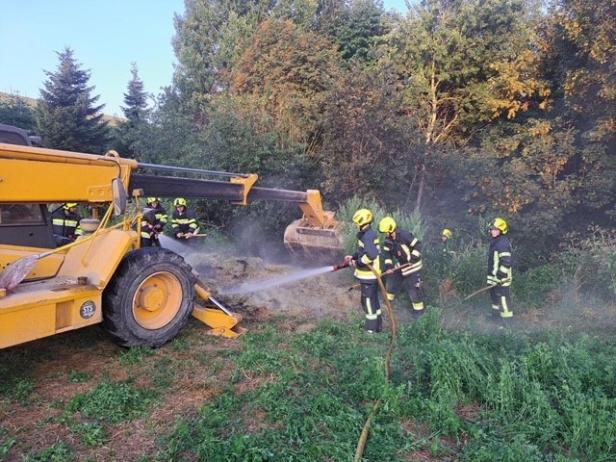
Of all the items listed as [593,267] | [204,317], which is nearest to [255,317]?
[204,317]

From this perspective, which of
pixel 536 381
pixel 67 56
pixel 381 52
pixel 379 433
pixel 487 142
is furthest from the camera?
pixel 67 56

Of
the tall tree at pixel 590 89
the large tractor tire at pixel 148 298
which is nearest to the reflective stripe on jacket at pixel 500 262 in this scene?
the tall tree at pixel 590 89

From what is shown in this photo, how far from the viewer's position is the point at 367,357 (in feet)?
18.3

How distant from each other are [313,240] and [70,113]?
19695 mm

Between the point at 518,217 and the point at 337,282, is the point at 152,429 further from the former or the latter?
the point at 518,217

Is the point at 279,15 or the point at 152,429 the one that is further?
the point at 279,15

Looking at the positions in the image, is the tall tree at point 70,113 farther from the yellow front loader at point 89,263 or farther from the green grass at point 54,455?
the green grass at point 54,455

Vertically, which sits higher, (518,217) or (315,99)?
(315,99)

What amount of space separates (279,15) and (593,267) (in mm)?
23603

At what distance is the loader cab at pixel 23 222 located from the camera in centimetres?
541

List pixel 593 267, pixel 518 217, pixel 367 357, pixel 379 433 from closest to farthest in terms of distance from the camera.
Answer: pixel 379 433 → pixel 367 357 → pixel 593 267 → pixel 518 217

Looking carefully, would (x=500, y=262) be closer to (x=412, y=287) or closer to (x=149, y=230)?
(x=412, y=287)

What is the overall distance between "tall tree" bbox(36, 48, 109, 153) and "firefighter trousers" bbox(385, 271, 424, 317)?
20.9 m

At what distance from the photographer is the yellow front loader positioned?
194 inches
